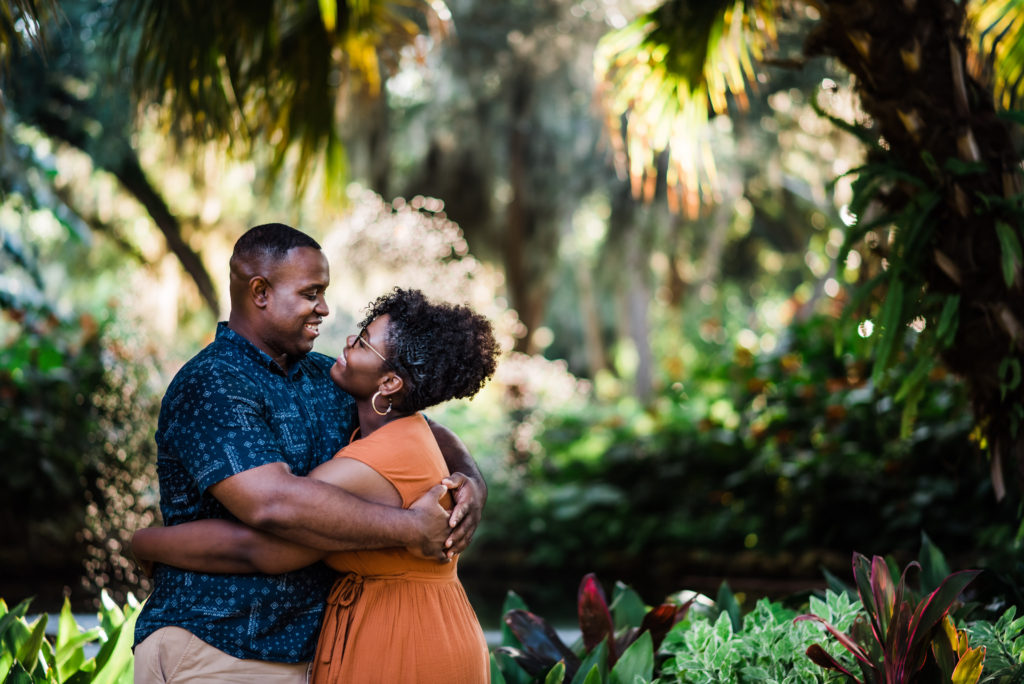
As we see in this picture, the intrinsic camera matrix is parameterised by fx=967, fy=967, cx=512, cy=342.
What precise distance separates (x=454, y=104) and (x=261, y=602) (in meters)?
11.0

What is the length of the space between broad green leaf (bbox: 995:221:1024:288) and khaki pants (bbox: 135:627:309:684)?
101 inches

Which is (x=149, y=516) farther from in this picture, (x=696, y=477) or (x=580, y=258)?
(x=580, y=258)

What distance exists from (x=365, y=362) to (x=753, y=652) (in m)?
1.70

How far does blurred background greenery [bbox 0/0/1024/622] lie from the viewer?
3.50m

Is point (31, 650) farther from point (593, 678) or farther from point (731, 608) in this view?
point (731, 608)

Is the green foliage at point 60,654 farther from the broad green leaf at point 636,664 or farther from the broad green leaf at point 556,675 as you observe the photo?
the broad green leaf at point 636,664

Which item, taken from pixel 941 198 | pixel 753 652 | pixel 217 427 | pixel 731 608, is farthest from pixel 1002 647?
pixel 217 427

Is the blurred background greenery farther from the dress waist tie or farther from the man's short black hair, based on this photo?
the dress waist tie

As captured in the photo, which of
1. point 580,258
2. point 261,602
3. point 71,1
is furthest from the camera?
point 580,258

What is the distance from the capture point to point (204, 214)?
12227mm

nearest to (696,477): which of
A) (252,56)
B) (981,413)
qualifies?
(981,413)

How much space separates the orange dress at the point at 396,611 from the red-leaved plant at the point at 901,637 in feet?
3.51

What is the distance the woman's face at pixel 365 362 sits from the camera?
2275 mm

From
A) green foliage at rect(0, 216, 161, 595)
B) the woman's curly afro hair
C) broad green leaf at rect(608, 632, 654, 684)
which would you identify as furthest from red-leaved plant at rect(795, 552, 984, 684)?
green foliage at rect(0, 216, 161, 595)
